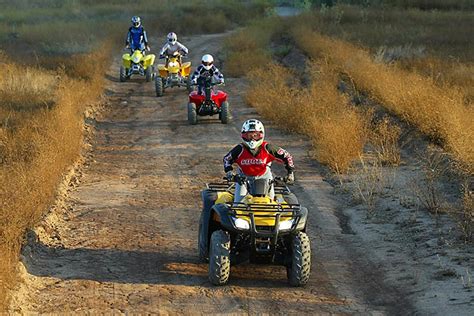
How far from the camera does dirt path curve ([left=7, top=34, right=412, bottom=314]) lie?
836 centimetres

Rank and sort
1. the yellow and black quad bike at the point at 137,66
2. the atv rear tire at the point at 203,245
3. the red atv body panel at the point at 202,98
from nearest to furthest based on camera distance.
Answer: the atv rear tire at the point at 203,245, the red atv body panel at the point at 202,98, the yellow and black quad bike at the point at 137,66

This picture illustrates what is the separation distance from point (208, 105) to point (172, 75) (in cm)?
487

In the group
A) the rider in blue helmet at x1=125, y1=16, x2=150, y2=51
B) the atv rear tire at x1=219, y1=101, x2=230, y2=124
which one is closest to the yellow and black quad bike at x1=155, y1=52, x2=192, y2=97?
the rider in blue helmet at x1=125, y1=16, x2=150, y2=51

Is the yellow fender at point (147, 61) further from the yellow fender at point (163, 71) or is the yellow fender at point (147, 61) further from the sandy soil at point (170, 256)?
the sandy soil at point (170, 256)

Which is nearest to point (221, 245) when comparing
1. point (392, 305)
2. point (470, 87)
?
point (392, 305)

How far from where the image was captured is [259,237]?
8656 mm

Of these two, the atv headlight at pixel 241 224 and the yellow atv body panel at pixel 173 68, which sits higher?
the atv headlight at pixel 241 224

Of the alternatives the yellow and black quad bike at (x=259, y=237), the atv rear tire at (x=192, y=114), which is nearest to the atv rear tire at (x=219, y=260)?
the yellow and black quad bike at (x=259, y=237)

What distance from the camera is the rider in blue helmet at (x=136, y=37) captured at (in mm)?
27750

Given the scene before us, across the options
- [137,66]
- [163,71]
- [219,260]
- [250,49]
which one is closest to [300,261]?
[219,260]

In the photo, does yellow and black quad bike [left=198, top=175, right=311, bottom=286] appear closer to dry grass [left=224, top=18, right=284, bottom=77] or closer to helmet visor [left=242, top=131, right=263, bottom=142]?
helmet visor [left=242, top=131, right=263, bottom=142]

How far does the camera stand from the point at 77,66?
90.5 ft

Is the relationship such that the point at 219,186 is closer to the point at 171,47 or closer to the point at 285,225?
the point at 285,225

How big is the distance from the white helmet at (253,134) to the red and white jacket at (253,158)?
106mm
